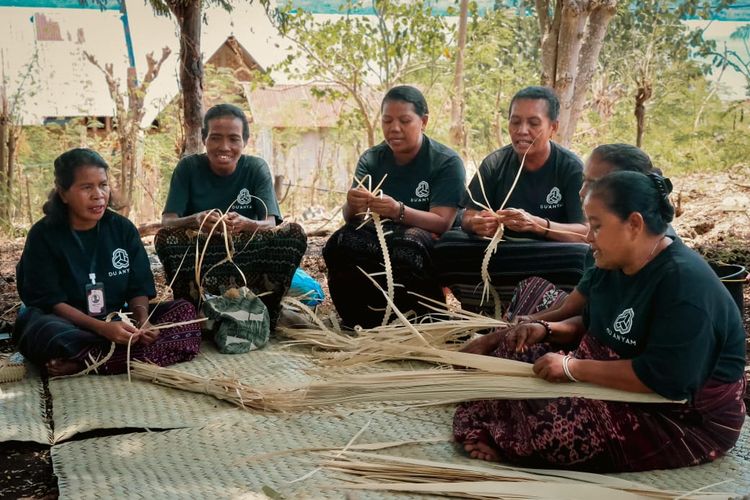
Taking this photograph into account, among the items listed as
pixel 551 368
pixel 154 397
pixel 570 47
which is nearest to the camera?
pixel 551 368

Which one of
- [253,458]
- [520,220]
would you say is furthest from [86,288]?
[520,220]

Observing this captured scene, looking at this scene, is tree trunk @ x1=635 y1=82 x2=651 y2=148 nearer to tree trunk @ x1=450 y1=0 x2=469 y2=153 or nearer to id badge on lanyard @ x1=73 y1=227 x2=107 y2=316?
tree trunk @ x1=450 y1=0 x2=469 y2=153

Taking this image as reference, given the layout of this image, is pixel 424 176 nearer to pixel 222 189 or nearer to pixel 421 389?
pixel 222 189

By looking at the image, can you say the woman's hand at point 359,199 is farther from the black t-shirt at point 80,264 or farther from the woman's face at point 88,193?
the woman's face at point 88,193

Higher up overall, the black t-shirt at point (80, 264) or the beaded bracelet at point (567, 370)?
the black t-shirt at point (80, 264)

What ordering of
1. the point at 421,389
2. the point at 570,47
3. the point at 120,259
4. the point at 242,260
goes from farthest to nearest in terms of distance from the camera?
the point at 570,47 → the point at 242,260 → the point at 120,259 → the point at 421,389

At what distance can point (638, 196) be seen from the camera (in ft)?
7.22

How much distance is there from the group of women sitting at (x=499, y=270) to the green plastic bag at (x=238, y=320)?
0.17 m

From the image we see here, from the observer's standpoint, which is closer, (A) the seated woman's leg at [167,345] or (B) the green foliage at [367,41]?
(A) the seated woman's leg at [167,345]

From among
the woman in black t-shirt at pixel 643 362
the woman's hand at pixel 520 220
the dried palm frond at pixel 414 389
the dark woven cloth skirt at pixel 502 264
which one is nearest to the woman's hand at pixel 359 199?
the dark woven cloth skirt at pixel 502 264

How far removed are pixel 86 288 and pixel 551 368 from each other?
207 centimetres

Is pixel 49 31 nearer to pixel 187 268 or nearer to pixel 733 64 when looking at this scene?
pixel 187 268

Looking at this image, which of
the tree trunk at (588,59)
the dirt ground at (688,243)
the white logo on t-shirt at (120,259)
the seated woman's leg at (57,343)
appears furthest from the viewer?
the tree trunk at (588,59)

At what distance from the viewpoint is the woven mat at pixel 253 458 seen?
89.9 inches
